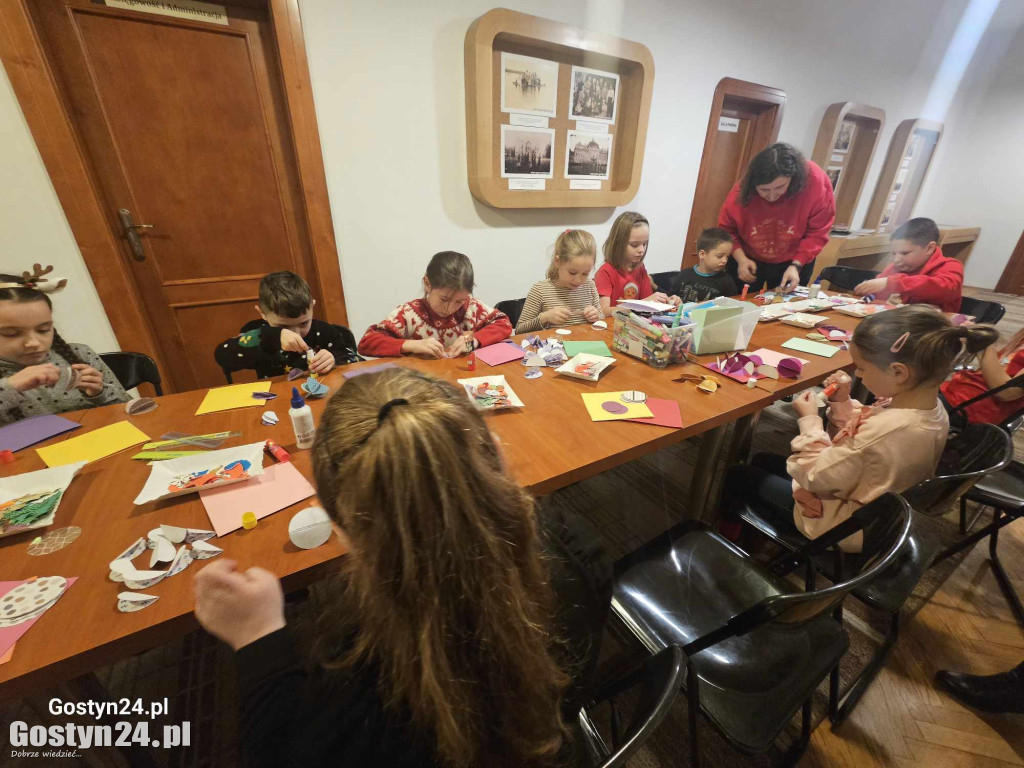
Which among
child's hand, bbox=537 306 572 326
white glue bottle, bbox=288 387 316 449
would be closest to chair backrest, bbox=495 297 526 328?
child's hand, bbox=537 306 572 326

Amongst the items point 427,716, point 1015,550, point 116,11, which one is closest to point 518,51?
point 116,11

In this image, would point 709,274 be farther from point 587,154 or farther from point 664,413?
point 664,413

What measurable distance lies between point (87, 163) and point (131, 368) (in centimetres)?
118

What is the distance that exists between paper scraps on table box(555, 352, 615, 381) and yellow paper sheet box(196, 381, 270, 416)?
1.02 meters

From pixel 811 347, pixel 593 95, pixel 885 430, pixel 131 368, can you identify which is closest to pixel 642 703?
pixel 885 430

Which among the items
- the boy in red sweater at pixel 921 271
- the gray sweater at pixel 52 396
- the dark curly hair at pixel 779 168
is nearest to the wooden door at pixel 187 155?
the gray sweater at pixel 52 396

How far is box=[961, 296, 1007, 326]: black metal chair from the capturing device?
87.4 inches

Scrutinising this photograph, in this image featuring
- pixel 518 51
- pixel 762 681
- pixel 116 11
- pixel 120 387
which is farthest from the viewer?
pixel 518 51

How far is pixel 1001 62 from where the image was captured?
17.1 ft

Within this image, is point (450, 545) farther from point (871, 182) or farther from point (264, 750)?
point (871, 182)

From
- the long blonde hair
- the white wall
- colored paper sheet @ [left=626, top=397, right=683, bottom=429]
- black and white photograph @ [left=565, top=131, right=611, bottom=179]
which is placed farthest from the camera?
black and white photograph @ [left=565, top=131, right=611, bottom=179]

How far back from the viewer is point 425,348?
Answer: 1630 millimetres

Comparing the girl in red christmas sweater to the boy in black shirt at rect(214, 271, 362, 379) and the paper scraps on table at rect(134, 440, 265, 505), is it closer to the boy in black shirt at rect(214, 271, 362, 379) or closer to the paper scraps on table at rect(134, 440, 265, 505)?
the boy in black shirt at rect(214, 271, 362, 379)

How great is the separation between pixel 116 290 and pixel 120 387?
929mm
